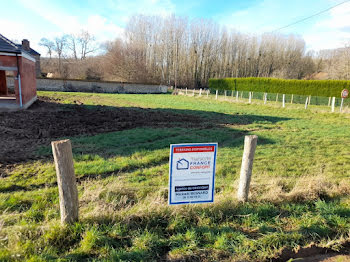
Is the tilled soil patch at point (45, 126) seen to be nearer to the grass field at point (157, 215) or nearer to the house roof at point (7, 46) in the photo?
the grass field at point (157, 215)

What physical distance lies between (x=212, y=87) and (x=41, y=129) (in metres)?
39.2

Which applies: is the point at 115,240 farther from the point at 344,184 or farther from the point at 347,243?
the point at 344,184

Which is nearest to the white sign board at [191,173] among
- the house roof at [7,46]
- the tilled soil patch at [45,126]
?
the tilled soil patch at [45,126]

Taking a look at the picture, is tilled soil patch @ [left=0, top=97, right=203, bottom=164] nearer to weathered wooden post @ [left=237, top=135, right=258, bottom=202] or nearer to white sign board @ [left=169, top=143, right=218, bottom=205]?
white sign board @ [left=169, top=143, right=218, bottom=205]

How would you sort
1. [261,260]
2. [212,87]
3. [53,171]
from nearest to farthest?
[261,260] < [53,171] < [212,87]

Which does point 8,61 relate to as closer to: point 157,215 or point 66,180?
point 66,180

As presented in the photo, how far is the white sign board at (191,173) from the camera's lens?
3.30m

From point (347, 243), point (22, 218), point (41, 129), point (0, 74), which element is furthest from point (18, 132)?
point (0, 74)

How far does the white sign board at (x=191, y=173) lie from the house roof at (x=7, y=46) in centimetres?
1506

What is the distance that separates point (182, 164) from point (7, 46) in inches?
625

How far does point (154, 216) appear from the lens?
3.41 m

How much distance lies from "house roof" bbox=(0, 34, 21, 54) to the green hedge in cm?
2927

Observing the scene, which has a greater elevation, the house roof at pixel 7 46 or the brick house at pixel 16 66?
the house roof at pixel 7 46

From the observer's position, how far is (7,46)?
1393 centimetres
